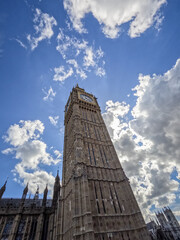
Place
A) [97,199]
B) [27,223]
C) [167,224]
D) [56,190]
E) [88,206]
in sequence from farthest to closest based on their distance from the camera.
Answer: [167,224] → [56,190] → [27,223] → [97,199] → [88,206]

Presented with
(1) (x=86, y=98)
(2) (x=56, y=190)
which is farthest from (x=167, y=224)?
(1) (x=86, y=98)

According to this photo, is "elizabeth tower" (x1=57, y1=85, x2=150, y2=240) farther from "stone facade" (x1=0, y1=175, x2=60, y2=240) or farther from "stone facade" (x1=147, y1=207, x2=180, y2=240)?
"stone facade" (x1=147, y1=207, x2=180, y2=240)

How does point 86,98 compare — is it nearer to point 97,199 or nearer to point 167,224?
point 97,199

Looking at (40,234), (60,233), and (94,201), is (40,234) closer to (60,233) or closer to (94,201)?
(60,233)

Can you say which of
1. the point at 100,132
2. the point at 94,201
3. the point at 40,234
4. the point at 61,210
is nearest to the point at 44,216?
the point at 40,234

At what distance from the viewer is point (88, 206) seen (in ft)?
59.6

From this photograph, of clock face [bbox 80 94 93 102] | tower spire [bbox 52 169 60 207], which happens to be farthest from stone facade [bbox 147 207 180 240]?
clock face [bbox 80 94 93 102]

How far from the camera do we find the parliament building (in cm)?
1797

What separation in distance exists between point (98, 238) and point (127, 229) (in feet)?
15.1

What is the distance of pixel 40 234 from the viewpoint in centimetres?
2741

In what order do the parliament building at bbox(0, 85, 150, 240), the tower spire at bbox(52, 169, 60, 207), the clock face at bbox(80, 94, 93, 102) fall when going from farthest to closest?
the clock face at bbox(80, 94, 93, 102), the tower spire at bbox(52, 169, 60, 207), the parliament building at bbox(0, 85, 150, 240)

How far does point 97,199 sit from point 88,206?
2.97 meters

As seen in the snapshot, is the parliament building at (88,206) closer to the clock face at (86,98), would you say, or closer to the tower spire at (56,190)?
the tower spire at (56,190)

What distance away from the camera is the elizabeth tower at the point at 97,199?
17.6 metres
